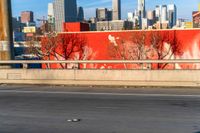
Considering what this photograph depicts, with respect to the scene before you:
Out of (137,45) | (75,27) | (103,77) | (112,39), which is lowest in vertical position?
(103,77)

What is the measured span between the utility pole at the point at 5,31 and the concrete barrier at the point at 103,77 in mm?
1090

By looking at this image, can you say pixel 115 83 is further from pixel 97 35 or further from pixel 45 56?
pixel 45 56

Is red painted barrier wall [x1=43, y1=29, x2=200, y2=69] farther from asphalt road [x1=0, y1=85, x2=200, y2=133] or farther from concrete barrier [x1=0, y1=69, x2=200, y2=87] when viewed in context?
asphalt road [x1=0, y1=85, x2=200, y2=133]

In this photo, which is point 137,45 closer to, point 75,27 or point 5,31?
point 75,27

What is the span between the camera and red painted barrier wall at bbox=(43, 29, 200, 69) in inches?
1775

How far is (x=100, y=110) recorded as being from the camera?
11.1 meters

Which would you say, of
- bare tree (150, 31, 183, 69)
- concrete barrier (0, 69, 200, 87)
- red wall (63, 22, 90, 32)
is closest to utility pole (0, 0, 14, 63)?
concrete barrier (0, 69, 200, 87)

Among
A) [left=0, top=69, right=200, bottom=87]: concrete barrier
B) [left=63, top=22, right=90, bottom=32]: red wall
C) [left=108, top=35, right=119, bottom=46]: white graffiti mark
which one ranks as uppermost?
[left=63, top=22, right=90, bottom=32]: red wall

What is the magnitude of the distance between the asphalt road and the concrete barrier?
64 centimetres

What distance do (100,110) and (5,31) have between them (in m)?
9.79

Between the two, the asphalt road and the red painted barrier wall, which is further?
the red painted barrier wall

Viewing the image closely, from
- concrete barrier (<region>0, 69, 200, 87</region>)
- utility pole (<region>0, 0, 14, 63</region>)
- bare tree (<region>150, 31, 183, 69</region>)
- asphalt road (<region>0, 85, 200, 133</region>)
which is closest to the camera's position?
asphalt road (<region>0, 85, 200, 133</region>)

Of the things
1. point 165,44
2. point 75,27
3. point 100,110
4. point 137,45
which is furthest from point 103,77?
point 75,27

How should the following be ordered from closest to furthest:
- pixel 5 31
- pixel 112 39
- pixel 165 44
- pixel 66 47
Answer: pixel 5 31
pixel 165 44
pixel 112 39
pixel 66 47
